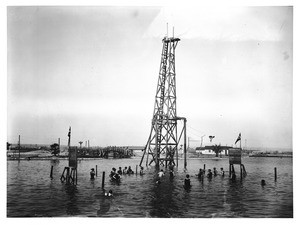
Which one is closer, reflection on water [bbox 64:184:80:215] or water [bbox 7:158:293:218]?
water [bbox 7:158:293:218]

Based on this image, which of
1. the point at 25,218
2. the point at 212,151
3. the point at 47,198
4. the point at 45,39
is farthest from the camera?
the point at 212,151

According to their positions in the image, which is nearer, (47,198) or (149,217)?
(149,217)

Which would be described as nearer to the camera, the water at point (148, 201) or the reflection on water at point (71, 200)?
the water at point (148, 201)

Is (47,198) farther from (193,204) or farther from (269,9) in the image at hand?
(269,9)

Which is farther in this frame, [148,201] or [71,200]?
[71,200]

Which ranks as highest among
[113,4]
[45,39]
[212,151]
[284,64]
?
[113,4]
